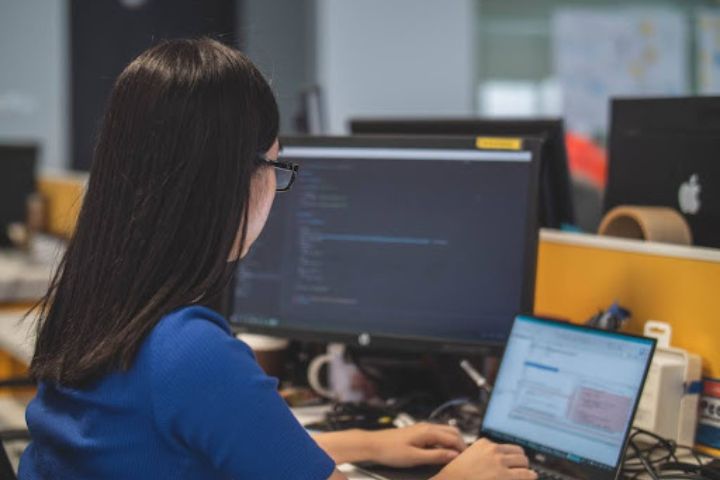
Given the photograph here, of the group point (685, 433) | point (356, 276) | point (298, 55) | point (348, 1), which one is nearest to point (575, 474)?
point (685, 433)

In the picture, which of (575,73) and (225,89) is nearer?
(225,89)

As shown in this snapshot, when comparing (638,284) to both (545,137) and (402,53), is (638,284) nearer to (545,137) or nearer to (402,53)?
(545,137)

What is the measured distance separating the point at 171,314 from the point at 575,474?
64 centimetres

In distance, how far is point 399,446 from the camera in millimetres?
1387

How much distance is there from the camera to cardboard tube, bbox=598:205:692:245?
1701 millimetres

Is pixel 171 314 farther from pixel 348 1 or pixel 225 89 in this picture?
pixel 348 1

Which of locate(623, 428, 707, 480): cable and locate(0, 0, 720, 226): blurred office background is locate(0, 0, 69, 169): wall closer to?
locate(0, 0, 720, 226): blurred office background

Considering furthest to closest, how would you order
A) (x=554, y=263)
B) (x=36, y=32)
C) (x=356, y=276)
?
(x=36, y=32), (x=554, y=263), (x=356, y=276)

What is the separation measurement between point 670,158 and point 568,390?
571mm

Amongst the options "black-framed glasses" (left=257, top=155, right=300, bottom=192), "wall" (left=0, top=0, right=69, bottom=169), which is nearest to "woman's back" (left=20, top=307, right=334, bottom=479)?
"black-framed glasses" (left=257, top=155, right=300, bottom=192)

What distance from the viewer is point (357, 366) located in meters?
1.86

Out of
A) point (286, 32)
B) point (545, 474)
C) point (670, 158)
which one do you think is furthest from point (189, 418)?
point (286, 32)

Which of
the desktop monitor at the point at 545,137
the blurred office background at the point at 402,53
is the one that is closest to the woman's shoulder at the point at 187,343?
the desktop monitor at the point at 545,137

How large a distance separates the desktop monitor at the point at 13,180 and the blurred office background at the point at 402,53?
0.84 meters
